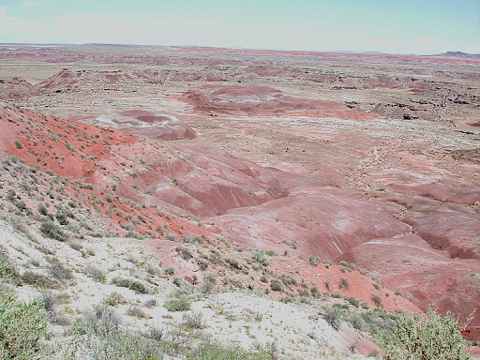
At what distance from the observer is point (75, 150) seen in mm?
29109

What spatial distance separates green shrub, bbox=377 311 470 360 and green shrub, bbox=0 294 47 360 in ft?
20.2

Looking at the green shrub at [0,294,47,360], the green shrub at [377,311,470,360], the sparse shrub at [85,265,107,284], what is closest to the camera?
the green shrub at [0,294,47,360]

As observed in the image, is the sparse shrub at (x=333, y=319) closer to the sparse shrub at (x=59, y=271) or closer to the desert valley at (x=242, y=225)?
the desert valley at (x=242, y=225)

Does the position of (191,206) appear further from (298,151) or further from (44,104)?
(44,104)

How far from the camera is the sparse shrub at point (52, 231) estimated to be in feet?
42.8

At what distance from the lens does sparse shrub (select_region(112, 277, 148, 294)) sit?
442 inches

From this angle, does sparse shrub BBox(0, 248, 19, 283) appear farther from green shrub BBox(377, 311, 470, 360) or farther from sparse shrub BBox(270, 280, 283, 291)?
sparse shrub BBox(270, 280, 283, 291)

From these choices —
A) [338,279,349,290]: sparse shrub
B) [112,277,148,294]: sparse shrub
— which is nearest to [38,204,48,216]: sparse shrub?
[112,277,148,294]: sparse shrub

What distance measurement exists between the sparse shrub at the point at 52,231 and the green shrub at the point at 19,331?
7031 mm

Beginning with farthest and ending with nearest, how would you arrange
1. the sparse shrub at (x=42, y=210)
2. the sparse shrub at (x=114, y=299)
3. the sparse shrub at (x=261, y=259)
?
the sparse shrub at (x=261, y=259) → the sparse shrub at (x=42, y=210) → the sparse shrub at (x=114, y=299)

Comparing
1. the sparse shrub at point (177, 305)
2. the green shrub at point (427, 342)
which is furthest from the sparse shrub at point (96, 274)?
the green shrub at point (427, 342)

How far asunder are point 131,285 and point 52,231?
349 centimetres

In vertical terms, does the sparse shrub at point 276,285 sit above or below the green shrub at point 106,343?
below

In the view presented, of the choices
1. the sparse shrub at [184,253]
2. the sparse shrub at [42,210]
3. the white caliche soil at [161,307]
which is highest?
the sparse shrub at [42,210]
